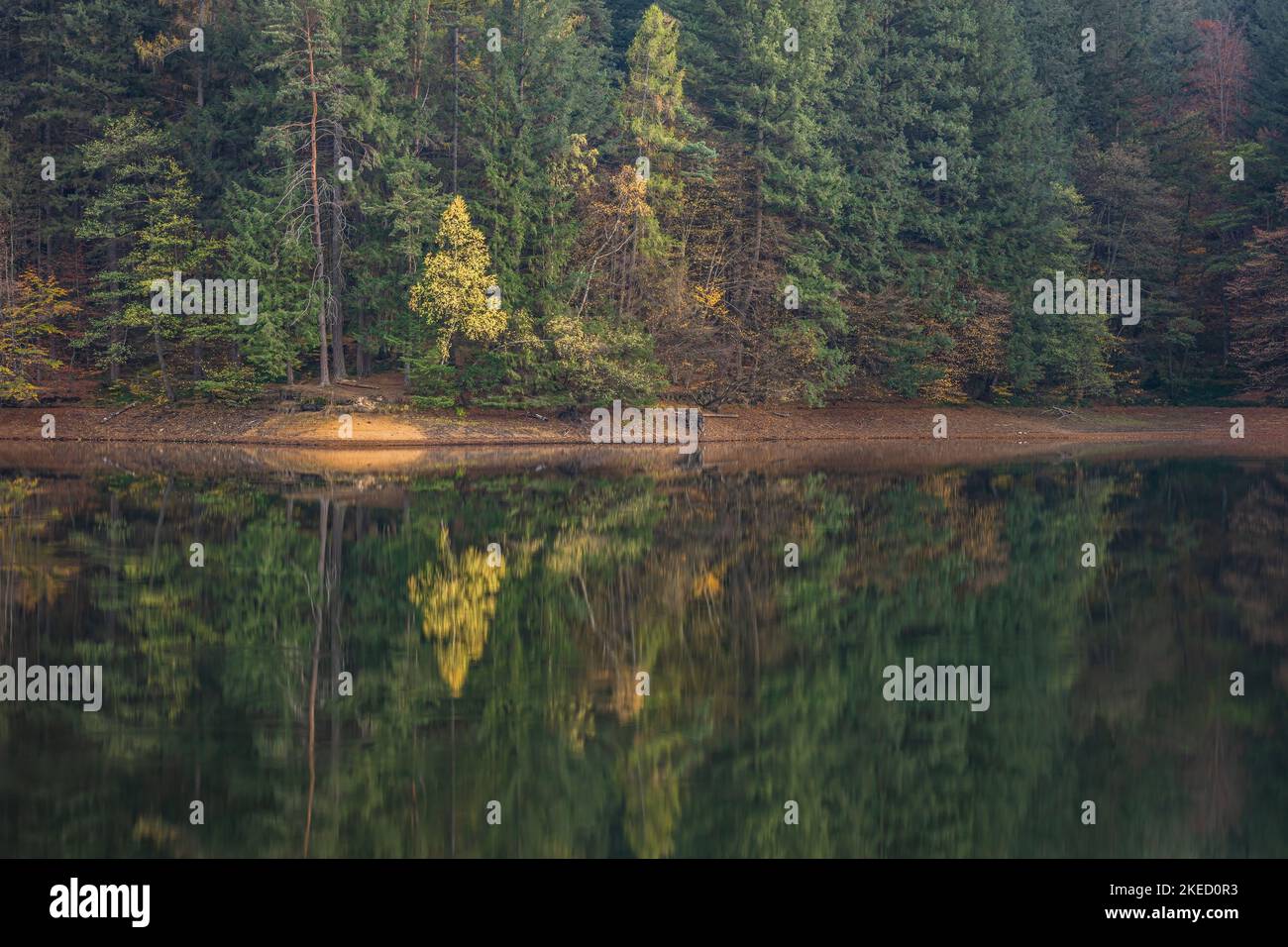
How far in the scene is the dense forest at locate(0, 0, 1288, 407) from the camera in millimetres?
47406

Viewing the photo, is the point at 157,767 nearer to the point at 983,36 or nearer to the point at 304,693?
the point at 304,693

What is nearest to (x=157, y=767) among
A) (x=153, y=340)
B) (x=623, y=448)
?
(x=623, y=448)

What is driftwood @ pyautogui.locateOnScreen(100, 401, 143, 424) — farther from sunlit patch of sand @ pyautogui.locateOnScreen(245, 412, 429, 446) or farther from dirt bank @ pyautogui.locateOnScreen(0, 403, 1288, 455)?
sunlit patch of sand @ pyautogui.locateOnScreen(245, 412, 429, 446)

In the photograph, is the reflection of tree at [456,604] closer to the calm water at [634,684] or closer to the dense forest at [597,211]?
the calm water at [634,684]

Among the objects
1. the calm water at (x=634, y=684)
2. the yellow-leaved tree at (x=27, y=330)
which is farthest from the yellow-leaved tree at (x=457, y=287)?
the calm water at (x=634, y=684)

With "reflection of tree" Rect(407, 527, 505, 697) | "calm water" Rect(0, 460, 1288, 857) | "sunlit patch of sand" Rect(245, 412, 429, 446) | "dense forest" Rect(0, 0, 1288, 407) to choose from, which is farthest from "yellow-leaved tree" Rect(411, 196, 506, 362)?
"reflection of tree" Rect(407, 527, 505, 697)

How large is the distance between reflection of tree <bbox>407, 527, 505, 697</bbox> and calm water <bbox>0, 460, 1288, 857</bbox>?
0.08 m

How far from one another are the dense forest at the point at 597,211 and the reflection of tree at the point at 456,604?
89.3 feet

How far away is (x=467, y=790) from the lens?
9.99 meters

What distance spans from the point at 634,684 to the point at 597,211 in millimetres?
37538

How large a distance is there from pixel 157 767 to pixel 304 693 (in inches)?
93.8

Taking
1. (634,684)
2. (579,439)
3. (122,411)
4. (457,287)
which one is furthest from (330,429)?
(634,684)

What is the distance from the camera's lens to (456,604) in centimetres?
1702
